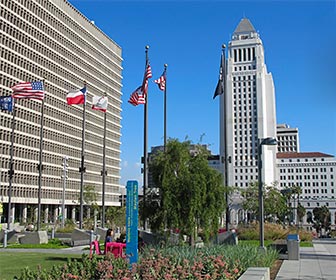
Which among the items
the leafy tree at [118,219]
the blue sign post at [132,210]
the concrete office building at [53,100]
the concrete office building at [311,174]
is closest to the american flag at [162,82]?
the blue sign post at [132,210]

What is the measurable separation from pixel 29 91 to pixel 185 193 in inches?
792

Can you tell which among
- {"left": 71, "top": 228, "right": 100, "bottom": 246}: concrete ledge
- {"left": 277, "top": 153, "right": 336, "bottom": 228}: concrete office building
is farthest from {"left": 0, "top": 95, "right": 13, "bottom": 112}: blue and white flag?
{"left": 277, "top": 153, "right": 336, "bottom": 228}: concrete office building

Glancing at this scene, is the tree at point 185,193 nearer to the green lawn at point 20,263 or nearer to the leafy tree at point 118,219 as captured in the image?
the green lawn at point 20,263

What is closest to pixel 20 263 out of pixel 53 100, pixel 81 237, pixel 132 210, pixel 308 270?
pixel 132 210

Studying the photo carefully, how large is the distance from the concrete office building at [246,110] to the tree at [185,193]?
438 feet

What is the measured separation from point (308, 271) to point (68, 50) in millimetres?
88488

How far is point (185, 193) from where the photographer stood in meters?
19.9

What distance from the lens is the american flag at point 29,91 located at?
114 feet

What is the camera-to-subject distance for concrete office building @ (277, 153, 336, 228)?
6526 inches

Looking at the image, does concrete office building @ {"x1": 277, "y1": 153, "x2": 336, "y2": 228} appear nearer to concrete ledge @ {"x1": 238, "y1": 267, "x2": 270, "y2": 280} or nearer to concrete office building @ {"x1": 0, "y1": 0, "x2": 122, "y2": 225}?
concrete office building @ {"x1": 0, "y1": 0, "x2": 122, "y2": 225}

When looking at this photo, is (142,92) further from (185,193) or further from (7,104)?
(7,104)

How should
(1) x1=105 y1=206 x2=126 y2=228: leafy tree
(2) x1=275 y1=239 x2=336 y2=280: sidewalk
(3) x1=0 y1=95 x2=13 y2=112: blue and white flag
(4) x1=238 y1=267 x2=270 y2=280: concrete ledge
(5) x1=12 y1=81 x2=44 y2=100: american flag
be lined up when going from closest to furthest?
(4) x1=238 y1=267 x2=270 y2=280: concrete ledge → (2) x1=275 y1=239 x2=336 y2=280: sidewalk → (5) x1=12 y1=81 x2=44 y2=100: american flag → (3) x1=0 y1=95 x2=13 y2=112: blue and white flag → (1) x1=105 y1=206 x2=126 y2=228: leafy tree

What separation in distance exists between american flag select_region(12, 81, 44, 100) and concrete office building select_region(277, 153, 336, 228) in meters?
142

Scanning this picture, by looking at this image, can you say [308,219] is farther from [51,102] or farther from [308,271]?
[308,271]
